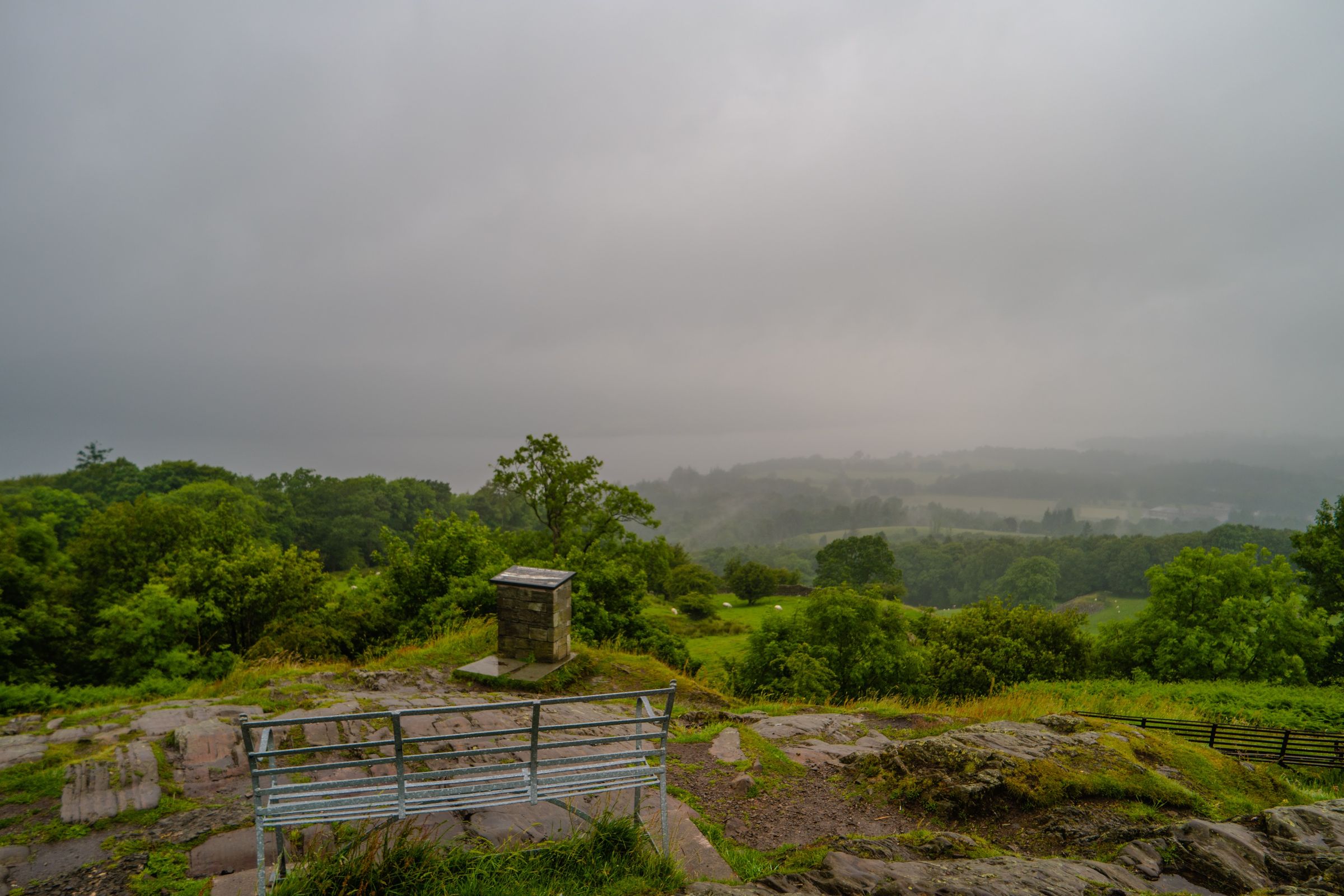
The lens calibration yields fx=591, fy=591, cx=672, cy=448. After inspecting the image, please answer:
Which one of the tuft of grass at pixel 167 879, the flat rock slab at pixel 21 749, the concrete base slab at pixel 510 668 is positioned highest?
the tuft of grass at pixel 167 879

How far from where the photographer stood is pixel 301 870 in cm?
373

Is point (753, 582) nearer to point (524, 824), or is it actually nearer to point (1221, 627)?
point (1221, 627)

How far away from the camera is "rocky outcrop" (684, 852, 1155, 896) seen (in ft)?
13.4

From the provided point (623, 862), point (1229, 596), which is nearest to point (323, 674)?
point (623, 862)

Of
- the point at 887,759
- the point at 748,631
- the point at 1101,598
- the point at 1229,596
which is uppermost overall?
the point at 887,759

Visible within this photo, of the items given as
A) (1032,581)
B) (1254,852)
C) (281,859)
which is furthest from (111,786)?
(1032,581)

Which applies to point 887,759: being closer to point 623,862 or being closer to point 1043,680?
point 623,862

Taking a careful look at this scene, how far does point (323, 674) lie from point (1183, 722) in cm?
1302

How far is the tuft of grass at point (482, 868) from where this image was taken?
382 cm

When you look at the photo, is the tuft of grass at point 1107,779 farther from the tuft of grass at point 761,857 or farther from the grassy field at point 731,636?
the grassy field at point 731,636

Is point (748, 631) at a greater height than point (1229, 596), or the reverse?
point (1229, 596)

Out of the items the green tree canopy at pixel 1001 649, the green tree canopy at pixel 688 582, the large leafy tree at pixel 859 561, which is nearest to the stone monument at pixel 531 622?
the green tree canopy at pixel 1001 649

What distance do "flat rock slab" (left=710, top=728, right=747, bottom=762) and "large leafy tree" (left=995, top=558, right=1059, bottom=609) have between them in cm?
8425

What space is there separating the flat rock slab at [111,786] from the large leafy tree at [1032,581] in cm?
8975
